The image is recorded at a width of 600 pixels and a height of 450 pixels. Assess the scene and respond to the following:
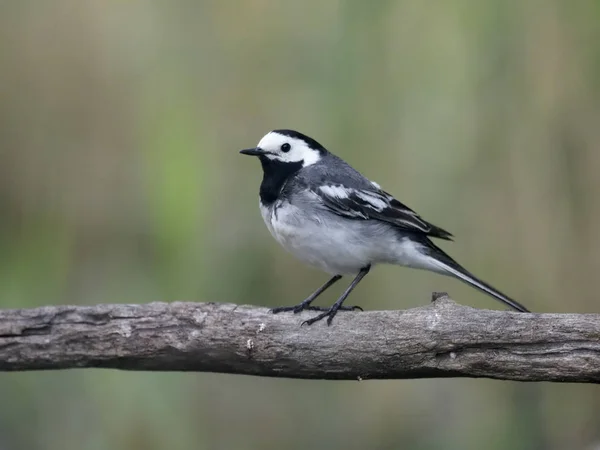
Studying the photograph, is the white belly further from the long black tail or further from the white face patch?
the white face patch

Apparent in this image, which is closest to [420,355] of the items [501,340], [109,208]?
[501,340]

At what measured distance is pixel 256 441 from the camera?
371 centimetres

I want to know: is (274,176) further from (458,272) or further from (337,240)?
(458,272)

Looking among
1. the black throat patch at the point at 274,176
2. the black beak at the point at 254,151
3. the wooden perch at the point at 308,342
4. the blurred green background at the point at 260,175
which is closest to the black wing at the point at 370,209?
the black throat patch at the point at 274,176

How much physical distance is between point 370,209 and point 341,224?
13cm

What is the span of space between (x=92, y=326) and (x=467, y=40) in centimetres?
247

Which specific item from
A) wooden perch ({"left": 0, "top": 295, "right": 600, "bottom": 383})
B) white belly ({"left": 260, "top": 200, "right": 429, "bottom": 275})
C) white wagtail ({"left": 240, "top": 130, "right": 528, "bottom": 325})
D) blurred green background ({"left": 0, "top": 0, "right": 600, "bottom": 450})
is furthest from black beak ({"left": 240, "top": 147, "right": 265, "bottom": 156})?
blurred green background ({"left": 0, "top": 0, "right": 600, "bottom": 450})

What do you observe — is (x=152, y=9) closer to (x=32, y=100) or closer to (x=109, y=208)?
(x=32, y=100)

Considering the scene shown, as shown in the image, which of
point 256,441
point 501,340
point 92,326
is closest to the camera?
point 501,340

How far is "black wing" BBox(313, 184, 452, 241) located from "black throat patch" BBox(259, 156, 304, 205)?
0.54 feet

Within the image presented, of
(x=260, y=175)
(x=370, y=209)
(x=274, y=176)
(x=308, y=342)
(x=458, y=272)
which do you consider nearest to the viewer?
(x=308, y=342)

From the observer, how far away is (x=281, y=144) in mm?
2875

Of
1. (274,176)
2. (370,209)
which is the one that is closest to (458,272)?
(370,209)

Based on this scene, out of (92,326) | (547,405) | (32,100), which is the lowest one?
(547,405)
